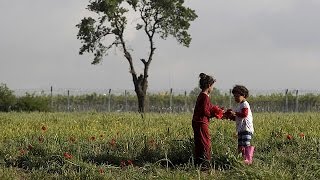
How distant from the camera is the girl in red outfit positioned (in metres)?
9.48

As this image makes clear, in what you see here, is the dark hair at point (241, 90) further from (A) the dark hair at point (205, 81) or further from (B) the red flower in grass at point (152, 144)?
(B) the red flower in grass at point (152, 144)

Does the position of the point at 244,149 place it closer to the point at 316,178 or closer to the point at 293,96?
the point at 316,178

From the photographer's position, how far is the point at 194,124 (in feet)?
31.6

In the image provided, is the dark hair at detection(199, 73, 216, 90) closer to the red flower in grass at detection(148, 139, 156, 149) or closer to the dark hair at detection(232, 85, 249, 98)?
the dark hair at detection(232, 85, 249, 98)

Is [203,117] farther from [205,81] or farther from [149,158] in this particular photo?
[149,158]

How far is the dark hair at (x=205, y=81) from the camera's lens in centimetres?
948

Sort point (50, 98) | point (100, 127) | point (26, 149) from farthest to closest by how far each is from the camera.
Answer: point (50, 98) < point (100, 127) < point (26, 149)

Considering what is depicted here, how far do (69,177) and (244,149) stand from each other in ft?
9.11

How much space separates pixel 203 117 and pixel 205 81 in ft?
1.84

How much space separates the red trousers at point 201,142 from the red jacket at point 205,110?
9cm

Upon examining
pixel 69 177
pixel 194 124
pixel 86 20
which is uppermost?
pixel 86 20

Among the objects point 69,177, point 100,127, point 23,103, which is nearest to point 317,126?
point 100,127

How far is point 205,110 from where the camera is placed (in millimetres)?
9531

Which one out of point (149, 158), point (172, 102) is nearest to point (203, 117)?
point (149, 158)
